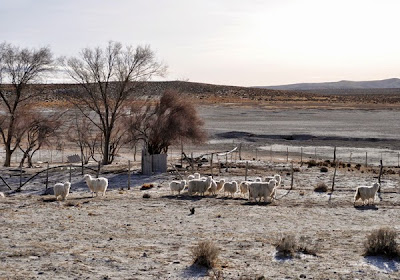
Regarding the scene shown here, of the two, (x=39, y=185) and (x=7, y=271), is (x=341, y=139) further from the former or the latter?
(x=7, y=271)

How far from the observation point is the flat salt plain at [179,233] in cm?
1339

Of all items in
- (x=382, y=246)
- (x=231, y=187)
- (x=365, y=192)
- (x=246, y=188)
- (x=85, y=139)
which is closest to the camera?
(x=382, y=246)

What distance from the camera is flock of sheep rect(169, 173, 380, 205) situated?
23844 mm

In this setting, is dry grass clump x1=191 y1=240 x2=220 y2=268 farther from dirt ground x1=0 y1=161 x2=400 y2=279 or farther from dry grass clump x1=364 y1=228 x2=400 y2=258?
dry grass clump x1=364 y1=228 x2=400 y2=258

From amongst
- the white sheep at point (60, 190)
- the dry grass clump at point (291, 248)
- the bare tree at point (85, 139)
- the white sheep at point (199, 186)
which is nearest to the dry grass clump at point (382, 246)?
the dry grass clump at point (291, 248)

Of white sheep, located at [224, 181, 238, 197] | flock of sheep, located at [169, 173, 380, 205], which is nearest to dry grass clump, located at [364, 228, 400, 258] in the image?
flock of sheep, located at [169, 173, 380, 205]

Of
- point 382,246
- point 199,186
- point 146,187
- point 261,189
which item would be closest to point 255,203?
point 261,189

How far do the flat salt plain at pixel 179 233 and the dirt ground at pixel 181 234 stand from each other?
0.08 ft

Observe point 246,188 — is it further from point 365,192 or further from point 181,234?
point 181,234

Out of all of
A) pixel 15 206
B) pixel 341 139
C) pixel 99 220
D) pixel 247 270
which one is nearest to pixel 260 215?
pixel 99 220

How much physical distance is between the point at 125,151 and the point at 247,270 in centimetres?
4054

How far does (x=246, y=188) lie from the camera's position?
26219mm

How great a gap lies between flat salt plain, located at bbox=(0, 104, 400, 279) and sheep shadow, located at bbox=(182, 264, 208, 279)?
21 millimetres

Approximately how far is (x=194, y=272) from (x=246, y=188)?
1320 cm
